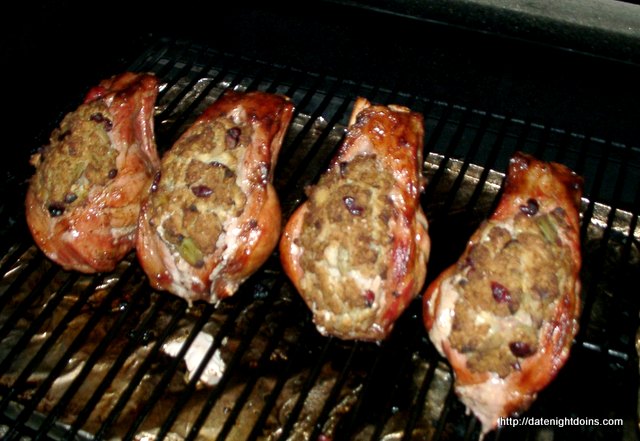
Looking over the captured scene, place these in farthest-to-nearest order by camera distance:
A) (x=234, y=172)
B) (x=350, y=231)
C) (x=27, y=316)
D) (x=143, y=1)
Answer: (x=143, y=1) < (x=27, y=316) < (x=234, y=172) < (x=350, y=231)

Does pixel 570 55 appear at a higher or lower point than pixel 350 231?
higher

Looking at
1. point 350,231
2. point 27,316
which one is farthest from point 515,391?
point 27,316

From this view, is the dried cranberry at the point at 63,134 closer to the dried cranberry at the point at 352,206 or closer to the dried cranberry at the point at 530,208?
the dried cranberry at the point at 352,206

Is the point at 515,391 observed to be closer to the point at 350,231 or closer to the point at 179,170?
the point at 350,231

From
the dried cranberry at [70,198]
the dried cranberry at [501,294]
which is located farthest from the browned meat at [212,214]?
the dried cranberry at [501,294]

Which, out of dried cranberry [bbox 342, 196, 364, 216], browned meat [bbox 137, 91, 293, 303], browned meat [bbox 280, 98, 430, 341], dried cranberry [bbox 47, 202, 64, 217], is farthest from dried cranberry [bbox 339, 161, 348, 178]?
dried cranberry [bbox 47, 202, 64, 217]

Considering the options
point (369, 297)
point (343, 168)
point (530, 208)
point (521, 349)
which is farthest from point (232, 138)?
point (521, 349)

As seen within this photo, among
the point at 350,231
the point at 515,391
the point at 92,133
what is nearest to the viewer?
the point at 515,391
